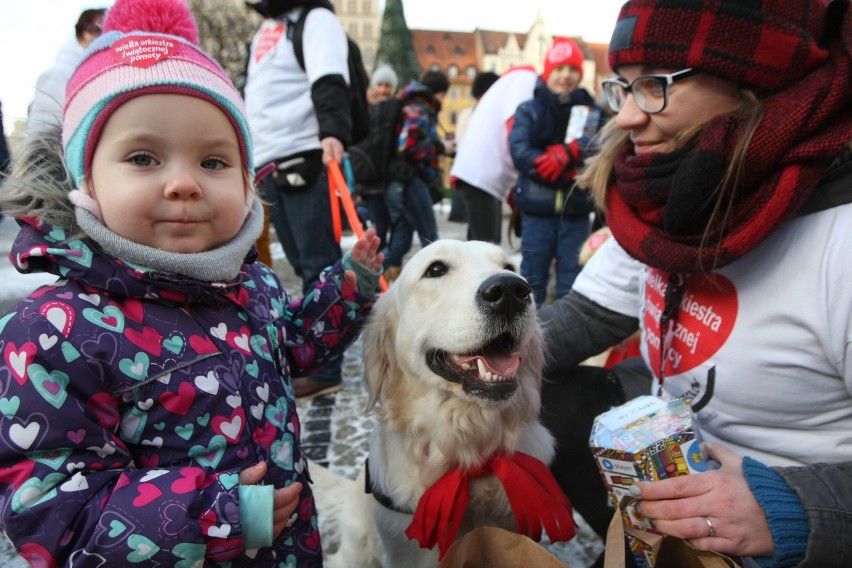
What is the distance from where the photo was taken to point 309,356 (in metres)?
1.64

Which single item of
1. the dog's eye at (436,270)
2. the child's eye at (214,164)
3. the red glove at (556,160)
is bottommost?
the red glove at (556,160)

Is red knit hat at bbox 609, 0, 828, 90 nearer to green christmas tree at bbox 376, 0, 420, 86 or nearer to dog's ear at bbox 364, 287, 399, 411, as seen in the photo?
dog's ear at bbox 364, 287, 399, 411

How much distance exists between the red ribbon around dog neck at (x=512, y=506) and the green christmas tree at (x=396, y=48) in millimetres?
29820

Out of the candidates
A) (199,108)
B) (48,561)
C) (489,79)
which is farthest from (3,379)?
(489,79)

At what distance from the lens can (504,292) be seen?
1375mm

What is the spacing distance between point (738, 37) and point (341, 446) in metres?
2.44

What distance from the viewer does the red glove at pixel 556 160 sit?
12.4 ft

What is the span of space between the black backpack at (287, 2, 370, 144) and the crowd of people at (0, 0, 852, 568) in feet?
5.17

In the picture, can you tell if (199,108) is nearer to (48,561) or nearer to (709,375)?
(48,561)

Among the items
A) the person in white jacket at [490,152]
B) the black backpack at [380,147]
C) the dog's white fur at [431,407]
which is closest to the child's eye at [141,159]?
the dog's white fur at [431,407]

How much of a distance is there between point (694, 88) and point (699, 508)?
101 cm

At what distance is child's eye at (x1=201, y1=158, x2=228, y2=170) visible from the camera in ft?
4.00

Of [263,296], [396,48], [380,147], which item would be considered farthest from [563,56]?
[396,48]

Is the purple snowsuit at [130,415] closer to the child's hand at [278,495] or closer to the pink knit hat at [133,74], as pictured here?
the child's hand at [278,495]
